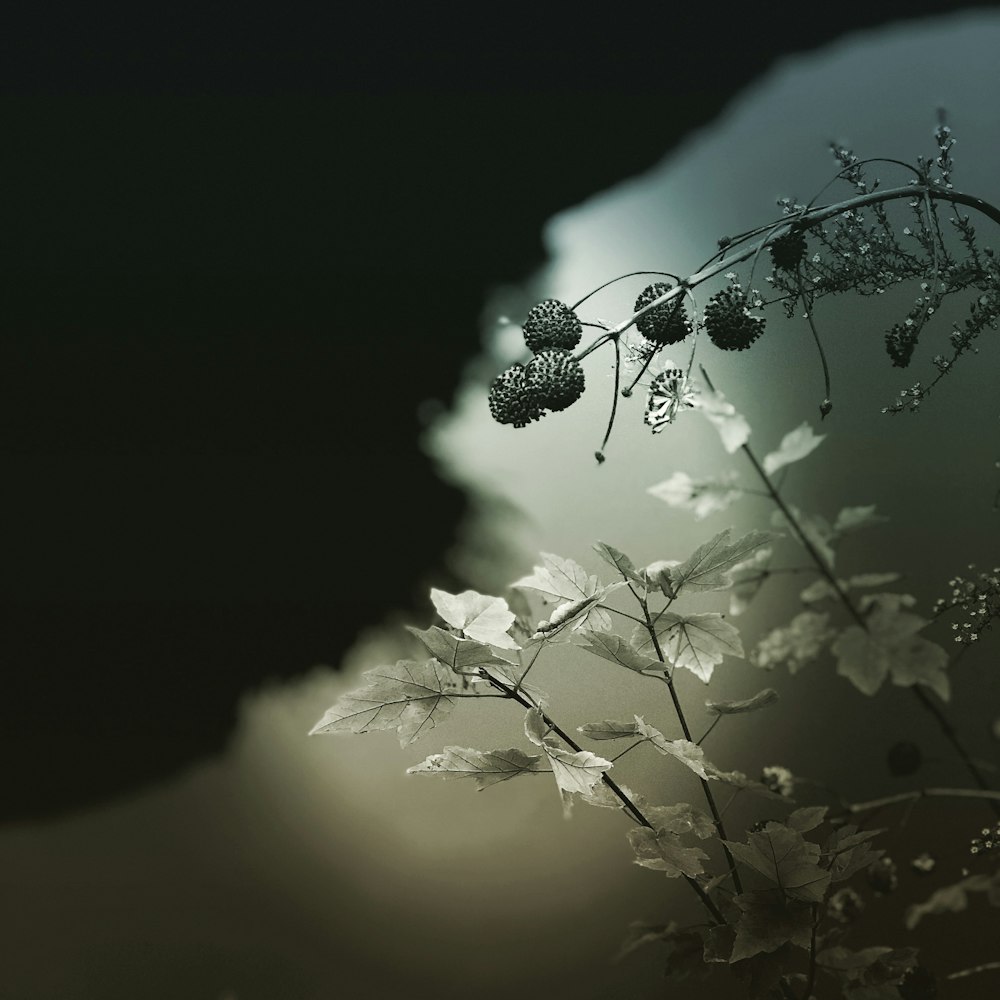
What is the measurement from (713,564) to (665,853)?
247mm

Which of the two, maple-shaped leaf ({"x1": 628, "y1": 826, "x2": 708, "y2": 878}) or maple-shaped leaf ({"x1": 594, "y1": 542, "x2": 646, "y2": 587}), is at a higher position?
maple-shaped leaf ({"x1": 594, "y1": 542, "x2": 646, "y2": 587})

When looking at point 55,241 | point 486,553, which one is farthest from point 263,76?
point 486,553

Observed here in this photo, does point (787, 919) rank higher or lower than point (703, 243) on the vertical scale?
lower

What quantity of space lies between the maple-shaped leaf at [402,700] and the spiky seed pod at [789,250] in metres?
0.54

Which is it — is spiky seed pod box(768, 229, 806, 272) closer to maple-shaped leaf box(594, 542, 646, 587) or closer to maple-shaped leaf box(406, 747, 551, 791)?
maple-shaped leaf box(594, 542, 646, 587)

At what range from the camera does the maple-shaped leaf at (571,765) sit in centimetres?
62

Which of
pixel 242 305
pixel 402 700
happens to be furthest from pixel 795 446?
pixel 242 305

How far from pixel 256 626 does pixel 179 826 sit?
280mm

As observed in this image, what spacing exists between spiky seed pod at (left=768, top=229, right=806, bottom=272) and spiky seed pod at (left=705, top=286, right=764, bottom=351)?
72mm

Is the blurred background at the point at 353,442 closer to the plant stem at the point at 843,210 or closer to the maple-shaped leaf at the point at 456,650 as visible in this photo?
the plant stem at the point at 843,210

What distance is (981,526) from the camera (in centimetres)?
81

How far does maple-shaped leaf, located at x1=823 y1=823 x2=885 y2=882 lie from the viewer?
59 cm

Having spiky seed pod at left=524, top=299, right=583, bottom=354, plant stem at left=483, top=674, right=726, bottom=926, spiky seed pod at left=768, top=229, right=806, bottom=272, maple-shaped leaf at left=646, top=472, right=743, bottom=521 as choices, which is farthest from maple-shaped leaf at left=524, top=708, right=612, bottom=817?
spiky seed pod at left=768, top=229, right=806, bottom=272

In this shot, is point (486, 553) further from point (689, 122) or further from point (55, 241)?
point (55, 241)
